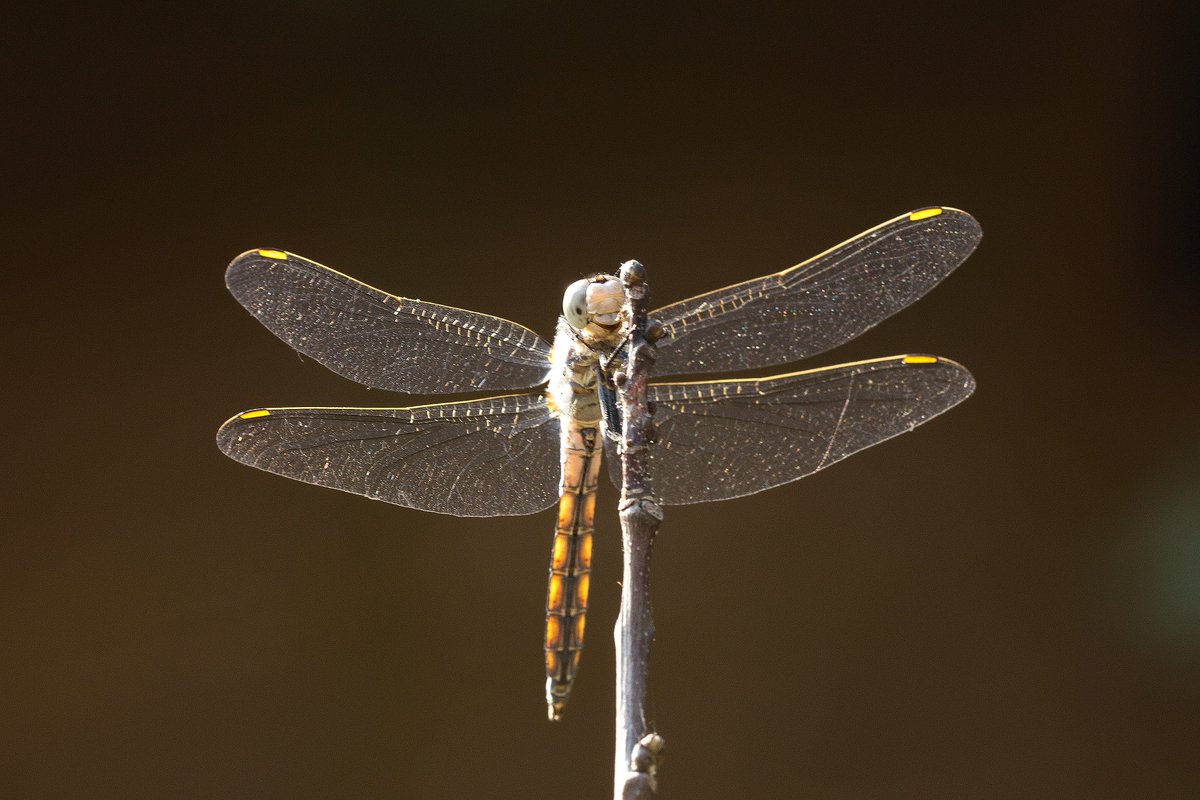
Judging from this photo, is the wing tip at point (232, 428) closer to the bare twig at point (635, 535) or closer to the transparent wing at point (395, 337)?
the transparent wing at point (395, 337)

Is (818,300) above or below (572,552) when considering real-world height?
above

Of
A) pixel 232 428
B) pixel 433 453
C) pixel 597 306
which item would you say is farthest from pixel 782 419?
pixel 232 428

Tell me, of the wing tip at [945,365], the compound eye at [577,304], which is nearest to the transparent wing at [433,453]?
the compound eye at [577,304]

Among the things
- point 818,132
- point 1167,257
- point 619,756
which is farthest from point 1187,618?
point 619,756

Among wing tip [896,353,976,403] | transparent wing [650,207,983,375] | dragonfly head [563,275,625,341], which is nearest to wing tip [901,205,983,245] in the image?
transparent wing [650,207,983,375]

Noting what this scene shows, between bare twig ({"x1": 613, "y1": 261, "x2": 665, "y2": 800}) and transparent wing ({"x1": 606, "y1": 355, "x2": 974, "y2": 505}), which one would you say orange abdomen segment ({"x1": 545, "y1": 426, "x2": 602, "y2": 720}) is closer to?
transparent wing ({"x1": 606, "y1": 355, "x2": 974, "y2": 505})

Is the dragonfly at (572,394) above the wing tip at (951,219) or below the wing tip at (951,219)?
below

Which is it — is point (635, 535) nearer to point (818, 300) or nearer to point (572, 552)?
point (572, 552)
